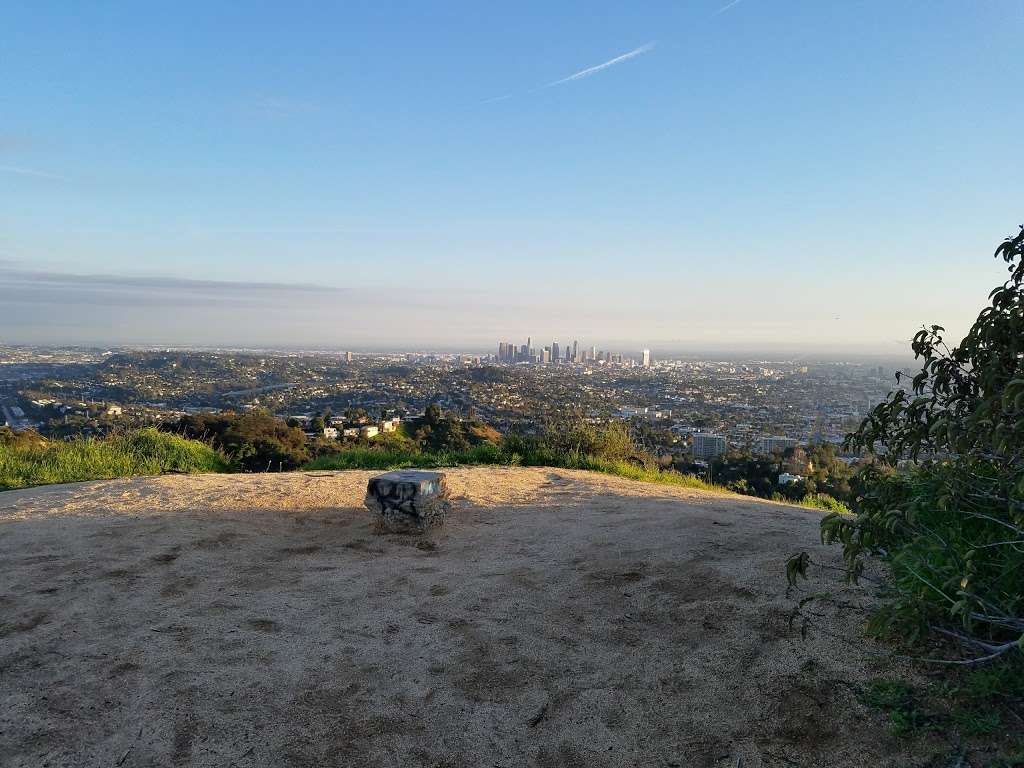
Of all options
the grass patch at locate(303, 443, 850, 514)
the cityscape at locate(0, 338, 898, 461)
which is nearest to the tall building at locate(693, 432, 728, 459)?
the cityscape at locate(0, 338, 898, 461)

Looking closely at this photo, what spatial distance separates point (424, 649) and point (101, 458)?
328 inches

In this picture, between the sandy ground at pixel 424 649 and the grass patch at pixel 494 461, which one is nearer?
the sandy ground at pixel 424 649

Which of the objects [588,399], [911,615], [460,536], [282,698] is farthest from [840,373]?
[282,698]

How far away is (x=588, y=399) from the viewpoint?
25.7 m

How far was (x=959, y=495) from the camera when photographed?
2.73 metres

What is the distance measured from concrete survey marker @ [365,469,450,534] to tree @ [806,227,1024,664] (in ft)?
13.8

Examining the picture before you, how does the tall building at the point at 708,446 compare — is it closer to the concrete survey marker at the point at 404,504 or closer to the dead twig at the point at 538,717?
the concrete survey marker at the point at 404,504

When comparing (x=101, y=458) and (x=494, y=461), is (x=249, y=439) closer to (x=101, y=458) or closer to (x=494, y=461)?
(x=101, y=458)

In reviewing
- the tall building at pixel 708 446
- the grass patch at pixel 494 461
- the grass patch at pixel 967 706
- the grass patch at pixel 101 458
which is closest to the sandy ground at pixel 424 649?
the grass patch at pixel 967 706

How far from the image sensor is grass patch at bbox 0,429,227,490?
883 centimetres

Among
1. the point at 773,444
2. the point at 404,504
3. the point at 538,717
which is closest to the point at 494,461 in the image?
the point at 404,504

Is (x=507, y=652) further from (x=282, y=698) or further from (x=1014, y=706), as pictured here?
(x=1014, y=706)

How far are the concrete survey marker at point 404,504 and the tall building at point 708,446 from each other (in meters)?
9.16

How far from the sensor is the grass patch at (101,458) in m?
8.83
